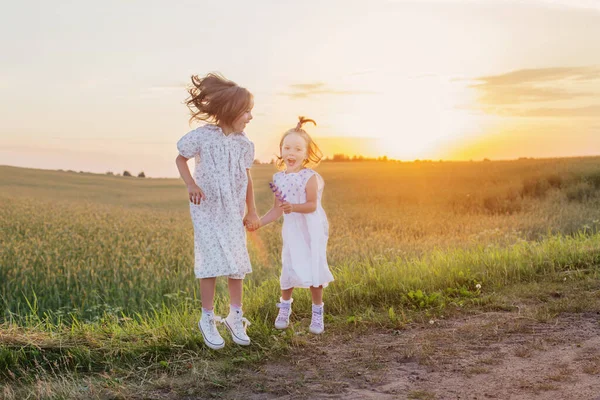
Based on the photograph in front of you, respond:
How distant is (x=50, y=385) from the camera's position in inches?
199

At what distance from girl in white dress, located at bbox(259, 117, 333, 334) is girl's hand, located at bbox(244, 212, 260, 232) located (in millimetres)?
149

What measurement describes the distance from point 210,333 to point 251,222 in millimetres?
1021

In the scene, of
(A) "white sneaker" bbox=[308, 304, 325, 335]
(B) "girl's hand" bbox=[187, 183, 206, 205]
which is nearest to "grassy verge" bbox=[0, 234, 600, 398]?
(A) "white sneaker" bbox=[308, 304, 325, 335]

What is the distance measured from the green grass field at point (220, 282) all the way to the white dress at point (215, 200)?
818 millimetres

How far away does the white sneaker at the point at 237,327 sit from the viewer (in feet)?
18.6

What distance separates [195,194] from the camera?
17.1 feet

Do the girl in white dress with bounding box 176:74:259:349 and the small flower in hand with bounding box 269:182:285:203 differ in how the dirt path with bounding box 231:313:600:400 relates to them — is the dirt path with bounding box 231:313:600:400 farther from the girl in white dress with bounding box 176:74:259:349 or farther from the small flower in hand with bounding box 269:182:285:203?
the small flower in hand with bounding box 269:182:285:203

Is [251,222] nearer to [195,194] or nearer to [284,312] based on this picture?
[195,194]

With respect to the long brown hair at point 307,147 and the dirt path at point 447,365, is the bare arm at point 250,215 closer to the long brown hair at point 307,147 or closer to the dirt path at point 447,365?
the long brown hair at point 307,147

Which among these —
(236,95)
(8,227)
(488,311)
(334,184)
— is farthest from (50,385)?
(334,184)

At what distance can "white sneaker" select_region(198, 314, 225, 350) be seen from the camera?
556cm

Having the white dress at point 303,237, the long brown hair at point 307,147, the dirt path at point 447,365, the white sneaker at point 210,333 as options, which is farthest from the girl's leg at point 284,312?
the long brown hair at point 307,147

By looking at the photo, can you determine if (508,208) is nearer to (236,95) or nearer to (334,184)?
(334,184)

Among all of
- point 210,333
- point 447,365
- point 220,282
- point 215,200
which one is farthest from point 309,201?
point 220,282
